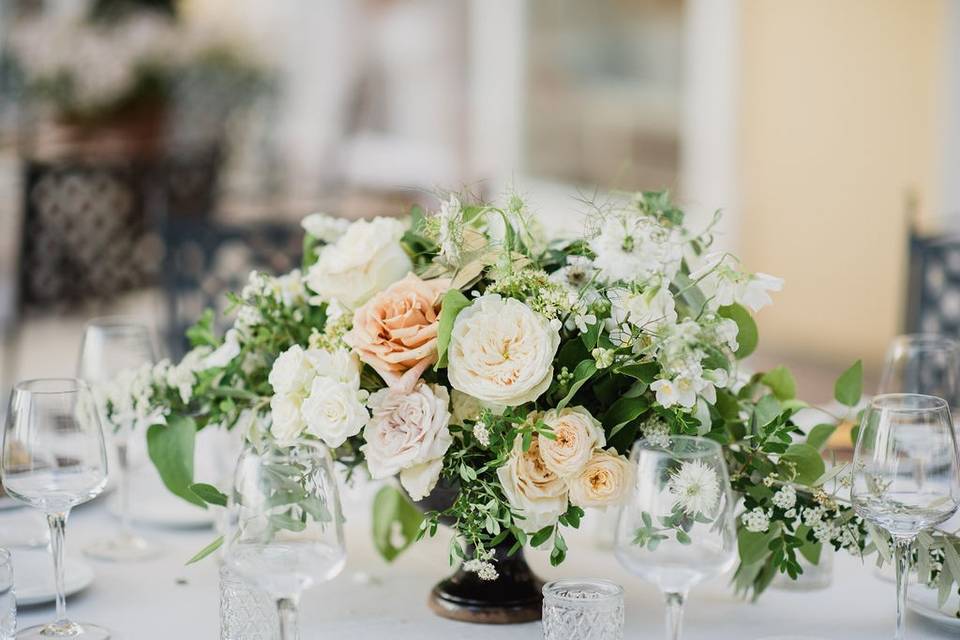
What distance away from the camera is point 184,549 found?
1.56m

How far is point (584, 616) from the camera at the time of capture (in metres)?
1.15

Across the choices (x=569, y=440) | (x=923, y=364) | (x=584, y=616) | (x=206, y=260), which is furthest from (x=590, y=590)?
(x=206, y=260)

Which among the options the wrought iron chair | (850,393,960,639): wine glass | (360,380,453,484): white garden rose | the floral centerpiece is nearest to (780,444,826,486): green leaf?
the floral centerpiece

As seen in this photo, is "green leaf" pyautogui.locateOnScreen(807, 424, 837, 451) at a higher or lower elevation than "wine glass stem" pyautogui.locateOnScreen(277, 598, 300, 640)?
higher

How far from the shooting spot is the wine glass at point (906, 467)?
1.09 metres

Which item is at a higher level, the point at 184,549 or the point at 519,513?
the point at 519,513

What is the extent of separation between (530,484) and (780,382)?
0.36 m

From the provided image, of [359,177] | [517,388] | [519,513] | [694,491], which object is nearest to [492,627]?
[519,513]

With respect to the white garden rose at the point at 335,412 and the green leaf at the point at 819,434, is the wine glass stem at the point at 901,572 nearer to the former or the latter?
the green leaf at the point at 819,434

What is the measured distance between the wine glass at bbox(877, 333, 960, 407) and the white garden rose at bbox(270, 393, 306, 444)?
3.04ft

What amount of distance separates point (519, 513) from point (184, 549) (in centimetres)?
55

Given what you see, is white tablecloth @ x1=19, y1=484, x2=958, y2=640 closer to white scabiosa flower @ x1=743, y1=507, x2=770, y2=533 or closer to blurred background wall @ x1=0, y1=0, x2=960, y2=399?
white scabiosa flower @ x1=743, y1=507, x2=770, y2=533

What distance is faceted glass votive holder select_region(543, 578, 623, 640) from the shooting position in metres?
1.15

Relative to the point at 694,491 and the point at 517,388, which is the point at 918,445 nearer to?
the point at 694,491
